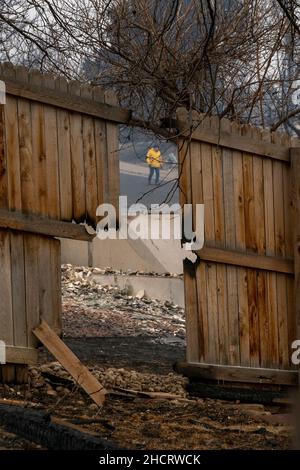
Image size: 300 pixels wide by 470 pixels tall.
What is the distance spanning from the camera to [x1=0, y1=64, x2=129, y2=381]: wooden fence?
21.8 ft

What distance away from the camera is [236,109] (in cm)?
1073

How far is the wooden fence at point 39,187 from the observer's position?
6.64 meters

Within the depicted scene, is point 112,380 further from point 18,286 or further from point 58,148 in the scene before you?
point 58,148

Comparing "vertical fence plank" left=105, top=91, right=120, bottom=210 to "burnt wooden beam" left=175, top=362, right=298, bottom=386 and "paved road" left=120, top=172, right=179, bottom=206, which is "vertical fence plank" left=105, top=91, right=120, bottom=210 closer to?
"burnt wooden beam" left=175, top=362, right=298, bottom=386

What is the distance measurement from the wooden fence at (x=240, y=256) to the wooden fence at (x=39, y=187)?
80 cm

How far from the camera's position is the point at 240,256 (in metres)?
7.38

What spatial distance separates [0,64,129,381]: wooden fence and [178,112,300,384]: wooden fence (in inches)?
31.3

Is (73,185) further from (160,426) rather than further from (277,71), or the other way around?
(277,71)

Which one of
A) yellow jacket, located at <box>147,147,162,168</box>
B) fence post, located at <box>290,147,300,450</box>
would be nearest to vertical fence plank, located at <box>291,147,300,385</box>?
fence post, located at <box>290,147,300,450</box>

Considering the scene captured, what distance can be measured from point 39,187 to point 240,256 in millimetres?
1748

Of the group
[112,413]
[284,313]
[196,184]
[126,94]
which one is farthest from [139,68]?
[112,413]

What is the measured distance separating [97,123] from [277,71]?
486 centimetres

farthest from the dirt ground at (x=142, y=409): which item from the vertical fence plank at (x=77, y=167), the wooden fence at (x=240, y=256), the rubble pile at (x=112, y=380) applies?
the vertical fence plank at (x=77, y=167)

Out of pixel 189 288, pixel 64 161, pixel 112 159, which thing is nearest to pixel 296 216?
pixel 189 288
